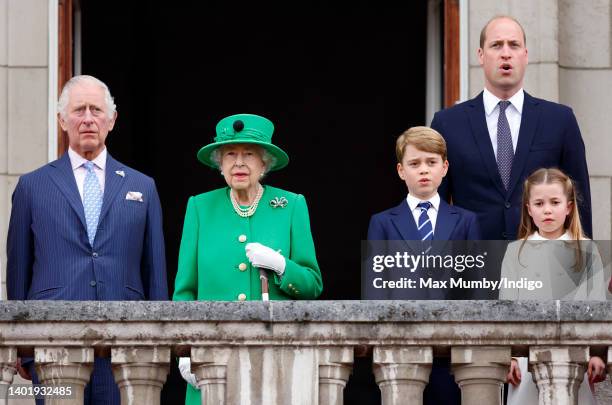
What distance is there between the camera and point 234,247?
29.1ft

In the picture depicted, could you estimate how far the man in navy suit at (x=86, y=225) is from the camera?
345 inches

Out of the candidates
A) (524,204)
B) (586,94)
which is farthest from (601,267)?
(586,94)

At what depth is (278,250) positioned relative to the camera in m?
8.86

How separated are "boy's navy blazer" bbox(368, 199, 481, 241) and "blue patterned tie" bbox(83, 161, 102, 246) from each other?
115 cm

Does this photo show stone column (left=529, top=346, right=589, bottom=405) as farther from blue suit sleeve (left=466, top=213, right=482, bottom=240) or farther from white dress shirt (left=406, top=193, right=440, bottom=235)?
white dress shirt (left=406, top=193, right=440, bottom=235)

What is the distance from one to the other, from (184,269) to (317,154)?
26.4ft

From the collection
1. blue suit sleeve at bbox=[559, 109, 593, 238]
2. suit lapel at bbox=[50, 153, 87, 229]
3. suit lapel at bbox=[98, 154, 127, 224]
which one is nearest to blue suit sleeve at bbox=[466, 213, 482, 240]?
blue suit sleeve at bbox=[559, 109, 593, 238]

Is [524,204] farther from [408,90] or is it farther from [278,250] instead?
[408,90]

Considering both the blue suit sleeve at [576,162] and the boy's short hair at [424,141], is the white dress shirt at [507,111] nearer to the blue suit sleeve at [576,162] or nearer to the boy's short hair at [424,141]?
the blue suit sleeve at [576,162]

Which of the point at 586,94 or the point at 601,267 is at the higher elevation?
the point at 586,94

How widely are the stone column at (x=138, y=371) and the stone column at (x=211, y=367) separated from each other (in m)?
0.12

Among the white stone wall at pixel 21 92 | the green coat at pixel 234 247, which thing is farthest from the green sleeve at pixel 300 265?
the white stone wall at pixel 21 92

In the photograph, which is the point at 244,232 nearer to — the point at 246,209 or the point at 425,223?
the point at 246,209

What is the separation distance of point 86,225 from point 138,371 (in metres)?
1.02
